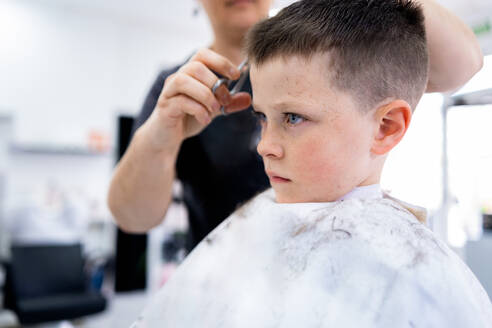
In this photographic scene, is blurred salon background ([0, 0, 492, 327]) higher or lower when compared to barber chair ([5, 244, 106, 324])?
higher

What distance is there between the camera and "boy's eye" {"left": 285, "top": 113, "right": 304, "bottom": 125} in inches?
23.7

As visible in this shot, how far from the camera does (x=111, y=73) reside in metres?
5.40

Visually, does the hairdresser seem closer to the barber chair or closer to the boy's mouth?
the boy's mouth

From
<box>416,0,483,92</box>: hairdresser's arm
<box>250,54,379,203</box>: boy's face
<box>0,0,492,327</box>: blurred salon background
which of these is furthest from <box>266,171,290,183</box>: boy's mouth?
<box>0,0,492,327</box>: blurred salon background

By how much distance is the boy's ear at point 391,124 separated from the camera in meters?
0.60

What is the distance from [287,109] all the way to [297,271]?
22 centimetres

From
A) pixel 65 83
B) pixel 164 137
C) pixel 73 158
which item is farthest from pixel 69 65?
pixel 164 137

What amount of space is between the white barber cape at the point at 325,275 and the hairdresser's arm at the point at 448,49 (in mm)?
198

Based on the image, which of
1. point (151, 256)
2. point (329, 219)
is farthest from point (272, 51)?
point (151, 256)

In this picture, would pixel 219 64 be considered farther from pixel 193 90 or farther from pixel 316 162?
pixel 316 162

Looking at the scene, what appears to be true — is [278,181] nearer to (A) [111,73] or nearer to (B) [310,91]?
(B) [310,91]

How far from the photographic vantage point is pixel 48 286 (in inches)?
142

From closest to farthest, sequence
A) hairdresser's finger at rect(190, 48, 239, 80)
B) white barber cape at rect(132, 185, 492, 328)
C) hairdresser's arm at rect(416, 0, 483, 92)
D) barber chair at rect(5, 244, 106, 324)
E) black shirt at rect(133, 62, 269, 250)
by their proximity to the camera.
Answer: white barber cape at rect(132, 185, 492, 328) < hairdresser's arm at rect(416, 0, 483, 92) < hairdresser's finger at rect(190, 48, 239, 80) < black shirt at rect(133, 62, 269, 250) < barber chair at rect(5, 244, 106, 324)

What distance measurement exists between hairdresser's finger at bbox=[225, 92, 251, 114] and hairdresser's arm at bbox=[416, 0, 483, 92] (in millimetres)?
302
